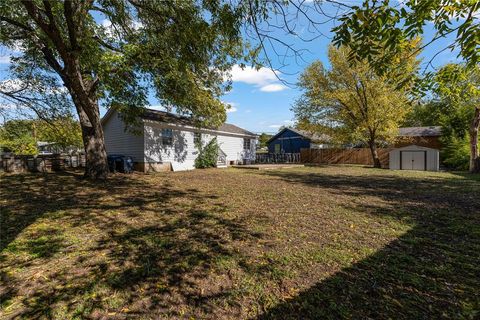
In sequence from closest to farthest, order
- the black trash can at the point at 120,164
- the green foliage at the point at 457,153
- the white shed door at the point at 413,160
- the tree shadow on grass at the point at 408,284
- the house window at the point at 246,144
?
1. the tree shadow on grass at the point at 408,284
2. the black trash can at the point at 120,164
3. the white shed door at the point at 413,160
4. the green foliage at the point at 457,153
5. the house window at the point at 246,144

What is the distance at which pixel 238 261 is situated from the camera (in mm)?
3234

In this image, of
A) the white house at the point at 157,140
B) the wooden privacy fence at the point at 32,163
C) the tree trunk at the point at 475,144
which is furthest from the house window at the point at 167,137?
the tree trunk at the point at 475,144

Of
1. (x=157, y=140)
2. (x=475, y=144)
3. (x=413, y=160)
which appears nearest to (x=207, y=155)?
(x=157, y=140)

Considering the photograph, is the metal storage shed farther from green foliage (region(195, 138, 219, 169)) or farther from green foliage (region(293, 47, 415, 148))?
green foliage (region(195, 138, 219, 169))

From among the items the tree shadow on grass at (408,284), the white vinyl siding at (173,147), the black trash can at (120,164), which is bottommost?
the tree shadow on grass at (408,284)

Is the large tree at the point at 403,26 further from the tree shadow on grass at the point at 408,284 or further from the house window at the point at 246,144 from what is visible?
the house window at the point at 246,144

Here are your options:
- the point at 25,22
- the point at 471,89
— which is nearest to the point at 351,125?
the point at 471,89

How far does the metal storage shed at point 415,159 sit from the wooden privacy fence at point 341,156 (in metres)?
4.02

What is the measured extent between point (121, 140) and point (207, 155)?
211 inches

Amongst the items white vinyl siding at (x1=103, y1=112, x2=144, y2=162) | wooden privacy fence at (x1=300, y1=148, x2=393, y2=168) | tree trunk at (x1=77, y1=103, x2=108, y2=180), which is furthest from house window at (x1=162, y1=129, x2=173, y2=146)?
wooden privacy fence at (x1=300, y1=148, x2=393, y2=168)

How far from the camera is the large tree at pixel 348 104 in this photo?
1700 cm

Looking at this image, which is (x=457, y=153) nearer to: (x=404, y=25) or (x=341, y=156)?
(x=341, y=156)

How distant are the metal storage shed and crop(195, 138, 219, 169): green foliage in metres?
12.6

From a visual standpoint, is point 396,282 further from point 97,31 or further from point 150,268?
point 97,31
